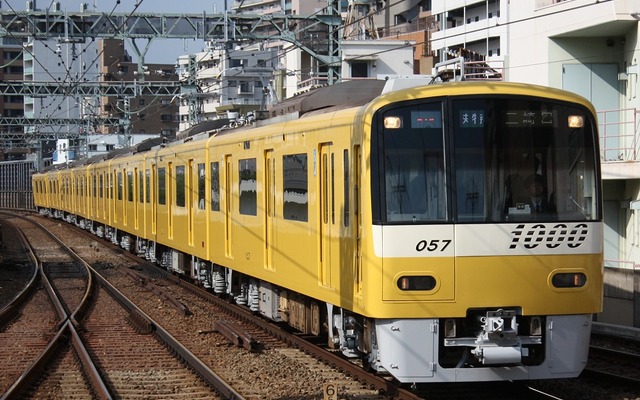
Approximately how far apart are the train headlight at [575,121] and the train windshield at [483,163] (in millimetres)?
15

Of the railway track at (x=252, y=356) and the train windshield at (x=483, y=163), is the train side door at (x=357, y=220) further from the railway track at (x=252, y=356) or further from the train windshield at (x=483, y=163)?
the railway track at (x=252, y=356)

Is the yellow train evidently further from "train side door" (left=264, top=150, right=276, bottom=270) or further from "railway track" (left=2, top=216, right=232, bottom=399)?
"train side door" (left=264, top=150, right=276, bottom=270)

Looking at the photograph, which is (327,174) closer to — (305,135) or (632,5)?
(305,135)

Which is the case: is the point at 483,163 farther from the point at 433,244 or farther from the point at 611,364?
the point at 611,364

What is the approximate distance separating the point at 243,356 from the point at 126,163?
1509cm

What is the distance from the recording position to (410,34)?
161ft

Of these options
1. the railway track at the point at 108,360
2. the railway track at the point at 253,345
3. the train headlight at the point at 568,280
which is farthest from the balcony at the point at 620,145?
the train headlight at the point at 568,280

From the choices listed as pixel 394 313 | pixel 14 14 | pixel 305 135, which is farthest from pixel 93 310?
pixel 14 14

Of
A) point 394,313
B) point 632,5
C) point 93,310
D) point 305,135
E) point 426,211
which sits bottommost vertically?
point 93,310

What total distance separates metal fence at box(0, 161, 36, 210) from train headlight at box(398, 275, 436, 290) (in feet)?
226

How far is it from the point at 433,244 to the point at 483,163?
2.48ft

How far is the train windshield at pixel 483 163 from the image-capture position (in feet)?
25.7

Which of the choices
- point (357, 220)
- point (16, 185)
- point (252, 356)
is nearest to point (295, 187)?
point (252, 356)

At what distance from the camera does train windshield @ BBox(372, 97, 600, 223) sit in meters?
7.83
